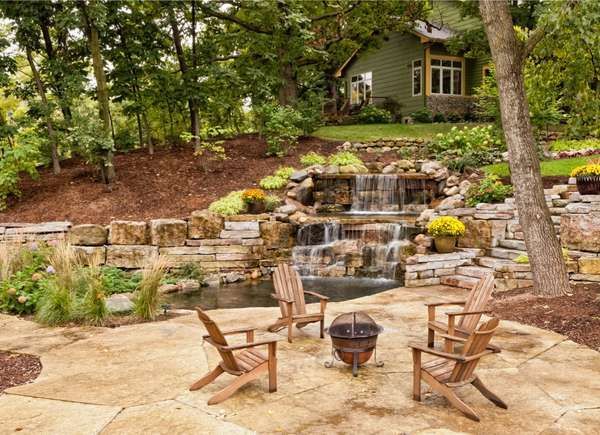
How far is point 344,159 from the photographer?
14.4 m

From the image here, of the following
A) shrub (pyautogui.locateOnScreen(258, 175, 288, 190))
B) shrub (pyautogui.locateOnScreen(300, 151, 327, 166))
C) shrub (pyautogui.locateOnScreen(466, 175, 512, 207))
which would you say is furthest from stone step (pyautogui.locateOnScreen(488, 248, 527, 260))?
shrub (pyautogui.locateOnScreen(300, 151, 327, 166))

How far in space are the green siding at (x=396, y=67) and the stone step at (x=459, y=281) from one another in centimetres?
1496

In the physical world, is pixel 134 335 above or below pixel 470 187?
below

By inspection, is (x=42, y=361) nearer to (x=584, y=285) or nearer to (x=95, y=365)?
(x=95, y=365)

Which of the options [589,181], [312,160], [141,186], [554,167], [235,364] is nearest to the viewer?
[235,364]

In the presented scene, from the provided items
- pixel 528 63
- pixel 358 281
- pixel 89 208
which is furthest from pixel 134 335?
pixel 528 63

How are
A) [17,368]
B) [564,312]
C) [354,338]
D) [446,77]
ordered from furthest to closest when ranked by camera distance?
[446,77]
[564,312]
[17,368]
[354,338]

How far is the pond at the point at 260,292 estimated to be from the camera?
333 inches

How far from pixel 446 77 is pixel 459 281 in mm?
16546

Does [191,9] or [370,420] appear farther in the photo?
[191,9]

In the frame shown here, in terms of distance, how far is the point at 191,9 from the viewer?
1513cm

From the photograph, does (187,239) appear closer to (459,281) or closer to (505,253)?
(459,281)

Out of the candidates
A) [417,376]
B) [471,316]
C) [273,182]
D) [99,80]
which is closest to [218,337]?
[417,376]

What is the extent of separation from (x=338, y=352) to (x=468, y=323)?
149 cm
